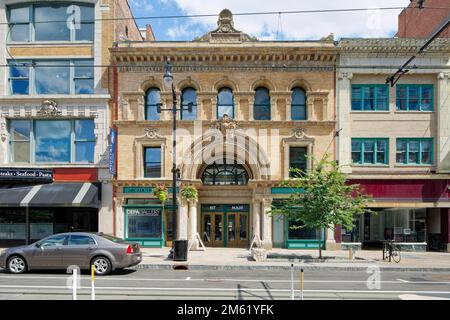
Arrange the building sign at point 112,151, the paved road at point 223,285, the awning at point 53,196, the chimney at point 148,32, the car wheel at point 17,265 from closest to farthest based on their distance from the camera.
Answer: the paved road at point 223,285 < the car wheel at point 17,265 < the awning at point 53,196 < the building sign at point 112,151 < the chimney at point 148,32

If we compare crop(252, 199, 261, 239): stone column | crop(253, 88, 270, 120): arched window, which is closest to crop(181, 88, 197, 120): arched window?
crop(253, 88, 270, 120): arched window

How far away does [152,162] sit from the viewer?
Answer: 2169 centimetres

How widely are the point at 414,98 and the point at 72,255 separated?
66.0 feet

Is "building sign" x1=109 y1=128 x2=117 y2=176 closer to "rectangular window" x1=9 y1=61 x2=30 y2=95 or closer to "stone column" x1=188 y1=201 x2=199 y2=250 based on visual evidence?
"stone column" x1=188 y1=201 x2=199 y2=250

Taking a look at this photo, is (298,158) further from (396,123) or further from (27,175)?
(27,175)

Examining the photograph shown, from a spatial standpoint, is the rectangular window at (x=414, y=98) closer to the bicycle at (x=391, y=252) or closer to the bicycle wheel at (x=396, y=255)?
the bicycle at (x=391, y=252)

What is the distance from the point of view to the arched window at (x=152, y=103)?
21.9 meters

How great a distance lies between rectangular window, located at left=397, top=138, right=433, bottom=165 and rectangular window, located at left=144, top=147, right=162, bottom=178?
14.2 meters

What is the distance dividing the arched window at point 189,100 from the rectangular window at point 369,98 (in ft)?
31.1

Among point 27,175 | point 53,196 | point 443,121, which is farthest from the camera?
point 443,121

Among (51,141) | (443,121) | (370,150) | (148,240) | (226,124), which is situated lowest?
(148,240)

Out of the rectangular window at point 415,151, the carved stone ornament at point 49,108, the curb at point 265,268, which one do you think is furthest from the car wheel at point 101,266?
the rectangular window at point 415,151

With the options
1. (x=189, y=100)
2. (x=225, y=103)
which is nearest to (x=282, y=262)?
(x=225, y=103)

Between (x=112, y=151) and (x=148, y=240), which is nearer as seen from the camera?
(x=112, y=151)
